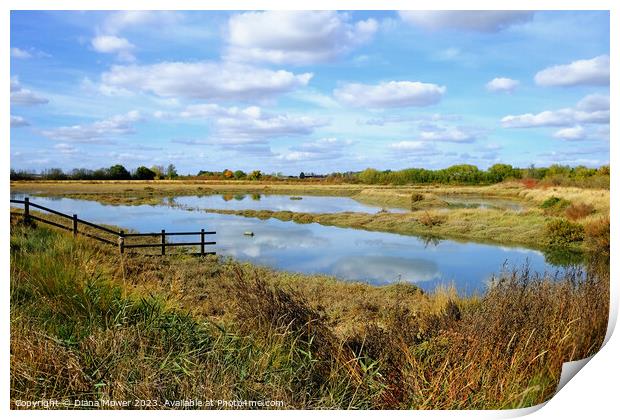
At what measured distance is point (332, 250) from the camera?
4719 millimetres

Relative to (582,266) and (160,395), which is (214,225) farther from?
(582,266)

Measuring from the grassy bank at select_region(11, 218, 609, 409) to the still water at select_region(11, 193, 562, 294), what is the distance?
0.99 feet

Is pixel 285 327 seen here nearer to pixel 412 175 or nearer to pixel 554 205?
pixel 412 175

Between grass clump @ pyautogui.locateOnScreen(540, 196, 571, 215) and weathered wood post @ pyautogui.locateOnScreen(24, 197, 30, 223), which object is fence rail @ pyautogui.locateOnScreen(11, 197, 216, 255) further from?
grass clump @ pyautogui.locateOnScreen(540, 196, 571, 215)

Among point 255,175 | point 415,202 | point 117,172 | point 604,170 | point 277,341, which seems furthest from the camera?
point 415,202

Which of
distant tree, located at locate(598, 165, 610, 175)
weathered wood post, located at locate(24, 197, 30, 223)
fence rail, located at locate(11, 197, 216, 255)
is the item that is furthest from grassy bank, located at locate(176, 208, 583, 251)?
weathered wood post, located at locate(24, 197, 30, 223)

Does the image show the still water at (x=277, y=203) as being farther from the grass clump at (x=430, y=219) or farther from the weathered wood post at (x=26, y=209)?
the weathered wood post at (x=26, y=209)

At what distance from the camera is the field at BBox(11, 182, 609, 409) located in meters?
3.03

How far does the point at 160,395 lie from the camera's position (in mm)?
3000

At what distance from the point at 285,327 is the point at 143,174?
5.85ft

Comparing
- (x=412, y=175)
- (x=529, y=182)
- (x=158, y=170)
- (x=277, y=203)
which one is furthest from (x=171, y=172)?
(x=529, y=182)

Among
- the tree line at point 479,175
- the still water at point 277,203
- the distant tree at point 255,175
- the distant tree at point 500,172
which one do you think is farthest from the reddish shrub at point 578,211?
the distant tree at point 255,175

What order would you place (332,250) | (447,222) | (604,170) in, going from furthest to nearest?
(447,222) < (332,250) < (604,170)

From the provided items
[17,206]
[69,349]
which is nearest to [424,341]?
[69,349]
